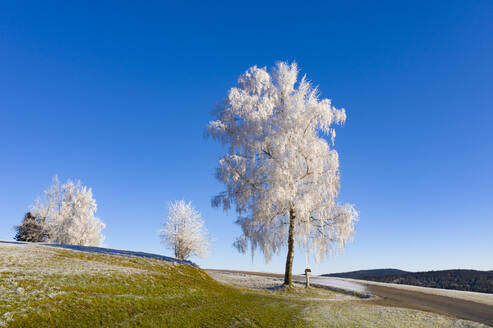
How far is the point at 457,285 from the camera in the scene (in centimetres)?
3631

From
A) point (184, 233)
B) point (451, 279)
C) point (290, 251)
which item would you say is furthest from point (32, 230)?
point (451, 279)

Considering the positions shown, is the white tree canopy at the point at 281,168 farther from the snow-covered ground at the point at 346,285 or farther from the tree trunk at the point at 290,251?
the snow-covered ground at the point at 346,285

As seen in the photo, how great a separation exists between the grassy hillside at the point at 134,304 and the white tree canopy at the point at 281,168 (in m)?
5.82

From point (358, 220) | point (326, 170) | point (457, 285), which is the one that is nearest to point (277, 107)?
point (326, 170)

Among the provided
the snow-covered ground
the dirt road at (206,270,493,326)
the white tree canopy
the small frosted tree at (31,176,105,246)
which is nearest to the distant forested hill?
the snow-covered ground

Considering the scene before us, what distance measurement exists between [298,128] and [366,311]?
1147cm

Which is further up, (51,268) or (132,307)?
(51,268)

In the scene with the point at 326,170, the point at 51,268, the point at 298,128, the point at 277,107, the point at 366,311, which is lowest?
the point at 366,311

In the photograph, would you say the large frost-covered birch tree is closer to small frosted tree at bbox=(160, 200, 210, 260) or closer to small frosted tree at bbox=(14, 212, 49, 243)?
small frosted tree at bbox=(160, 200, 210, 260)

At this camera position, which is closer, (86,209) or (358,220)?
(358,220)

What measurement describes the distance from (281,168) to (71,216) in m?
34.1

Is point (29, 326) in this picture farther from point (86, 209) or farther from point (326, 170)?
point (86, 209)

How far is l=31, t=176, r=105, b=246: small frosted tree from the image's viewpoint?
137 ft

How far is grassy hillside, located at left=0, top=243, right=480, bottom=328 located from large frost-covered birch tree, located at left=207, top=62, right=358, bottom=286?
5.84 meters
